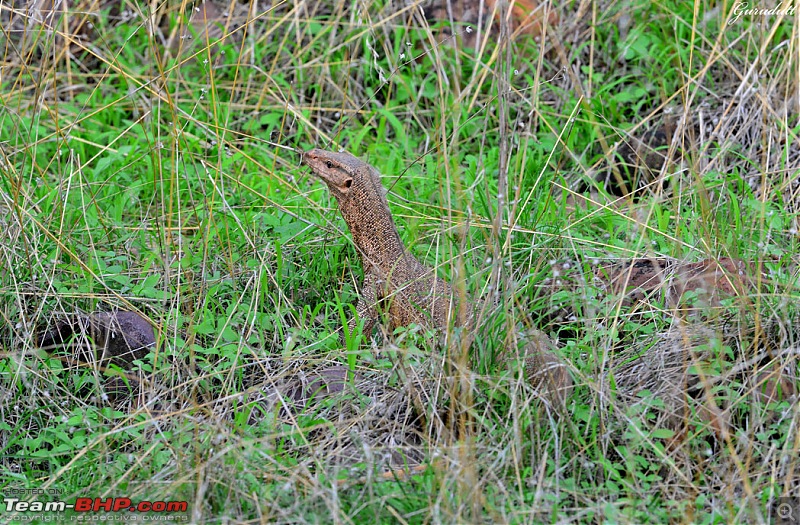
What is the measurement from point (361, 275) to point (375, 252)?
245mm

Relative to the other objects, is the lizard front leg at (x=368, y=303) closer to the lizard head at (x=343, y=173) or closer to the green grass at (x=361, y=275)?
the green grass at (x=361, y=275)

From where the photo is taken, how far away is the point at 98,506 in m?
2.88

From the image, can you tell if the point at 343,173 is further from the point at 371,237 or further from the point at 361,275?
the point at 361,275

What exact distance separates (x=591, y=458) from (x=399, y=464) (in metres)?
0.66

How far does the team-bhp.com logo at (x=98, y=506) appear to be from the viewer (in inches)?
111

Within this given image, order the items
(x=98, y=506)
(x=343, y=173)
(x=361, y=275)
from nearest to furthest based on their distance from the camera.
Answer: (x=98, y=506), (x=343, y=173), (x=361, y=275)

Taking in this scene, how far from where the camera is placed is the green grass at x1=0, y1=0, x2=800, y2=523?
291 centimetres

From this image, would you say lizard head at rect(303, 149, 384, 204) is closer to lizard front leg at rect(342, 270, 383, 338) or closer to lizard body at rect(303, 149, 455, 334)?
lizard body at rect(303, 149, 455, 334)

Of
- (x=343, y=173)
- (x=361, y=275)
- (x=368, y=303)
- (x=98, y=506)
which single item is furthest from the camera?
(x=361, y=275)

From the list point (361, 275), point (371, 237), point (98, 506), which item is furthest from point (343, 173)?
point (98, 506)

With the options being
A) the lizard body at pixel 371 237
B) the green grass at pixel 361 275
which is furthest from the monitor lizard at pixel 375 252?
the green grass at pixel 361 275

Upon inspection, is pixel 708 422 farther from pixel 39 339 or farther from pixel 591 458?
pixel 39 339

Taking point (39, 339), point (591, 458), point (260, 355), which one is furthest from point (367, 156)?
point (591, 458)

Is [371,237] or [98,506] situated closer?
[98,506]
